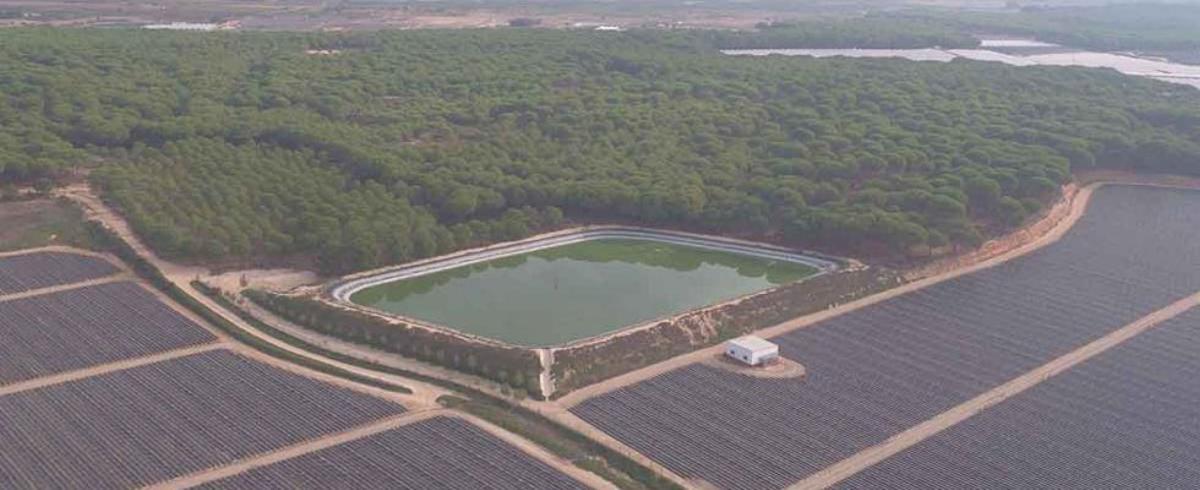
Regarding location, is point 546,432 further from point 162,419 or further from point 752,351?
point 162,419

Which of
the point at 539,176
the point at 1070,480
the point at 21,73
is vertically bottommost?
the point at 1070,480

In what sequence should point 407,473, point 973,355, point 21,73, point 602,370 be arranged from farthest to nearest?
1. point 21,73
2. point 973,355
3. point 602,370
4. point 407,473

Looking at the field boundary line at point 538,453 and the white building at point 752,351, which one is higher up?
the white building at point 752,351

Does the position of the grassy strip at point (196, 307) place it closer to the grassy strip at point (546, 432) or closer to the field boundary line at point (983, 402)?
the grassy strip at point (546, 432)

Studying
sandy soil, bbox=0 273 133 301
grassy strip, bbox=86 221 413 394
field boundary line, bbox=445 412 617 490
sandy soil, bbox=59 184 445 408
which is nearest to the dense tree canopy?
sandy soil, bbox=59 184 445 408

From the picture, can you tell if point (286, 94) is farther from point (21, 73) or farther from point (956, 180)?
point (956, 180)

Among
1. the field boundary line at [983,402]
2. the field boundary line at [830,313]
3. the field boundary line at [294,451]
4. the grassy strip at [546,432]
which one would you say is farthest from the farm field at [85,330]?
the field boundary line at [983,402]

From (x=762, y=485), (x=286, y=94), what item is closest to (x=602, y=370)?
(x=762, y=485)
